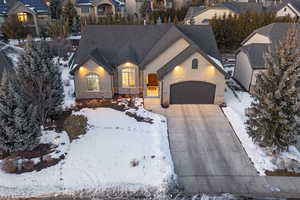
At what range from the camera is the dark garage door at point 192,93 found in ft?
67.2

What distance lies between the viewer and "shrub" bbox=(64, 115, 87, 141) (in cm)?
1636

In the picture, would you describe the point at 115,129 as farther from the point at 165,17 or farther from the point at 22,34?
the point at 165,17

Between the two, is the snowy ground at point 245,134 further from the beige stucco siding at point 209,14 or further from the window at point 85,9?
the window at point 85,9

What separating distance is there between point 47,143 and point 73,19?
3506cm

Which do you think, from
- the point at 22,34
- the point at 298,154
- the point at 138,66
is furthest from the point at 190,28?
the point at 22,34

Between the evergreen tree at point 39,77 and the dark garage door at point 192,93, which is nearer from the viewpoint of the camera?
the evergreen tree at point 39,77

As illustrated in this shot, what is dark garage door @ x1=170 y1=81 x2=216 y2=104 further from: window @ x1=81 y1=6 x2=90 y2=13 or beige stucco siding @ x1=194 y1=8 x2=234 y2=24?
window @ x1=81 y1=6 x2=90 y2=13

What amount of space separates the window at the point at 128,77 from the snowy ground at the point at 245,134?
8.25 meters

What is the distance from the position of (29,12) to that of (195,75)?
36.6m

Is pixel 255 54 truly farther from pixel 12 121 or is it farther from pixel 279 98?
pixel 12 121

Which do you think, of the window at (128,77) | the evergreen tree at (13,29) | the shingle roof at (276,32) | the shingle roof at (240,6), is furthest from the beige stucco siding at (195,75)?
the evergreen tree at (13,29)

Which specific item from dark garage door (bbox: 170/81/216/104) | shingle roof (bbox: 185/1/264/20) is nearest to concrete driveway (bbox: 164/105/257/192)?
dark garage door (bbox: 170/81/216/104)

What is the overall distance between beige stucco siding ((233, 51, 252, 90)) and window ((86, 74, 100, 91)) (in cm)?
1365

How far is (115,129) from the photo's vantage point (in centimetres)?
Result: 1731
